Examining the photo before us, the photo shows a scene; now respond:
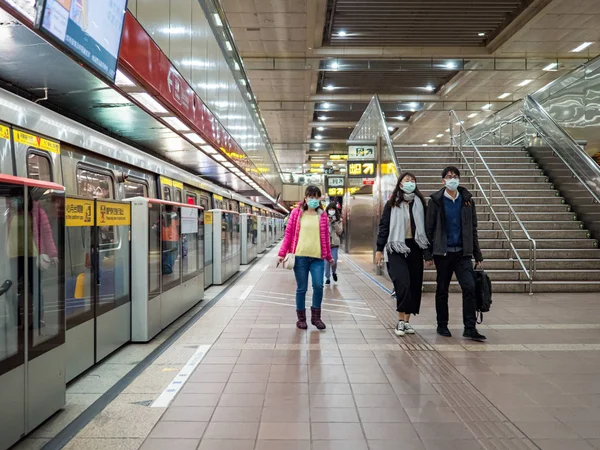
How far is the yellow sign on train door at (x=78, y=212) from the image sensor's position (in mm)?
3477

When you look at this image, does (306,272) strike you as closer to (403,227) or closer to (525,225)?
(403,227)

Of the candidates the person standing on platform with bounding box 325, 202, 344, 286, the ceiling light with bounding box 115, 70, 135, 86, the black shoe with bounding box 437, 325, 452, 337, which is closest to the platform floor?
the black shoe with bounding box 437, 325, 452, 337

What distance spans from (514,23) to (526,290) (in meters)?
10.4

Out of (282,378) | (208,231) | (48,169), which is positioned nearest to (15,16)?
(48,169)

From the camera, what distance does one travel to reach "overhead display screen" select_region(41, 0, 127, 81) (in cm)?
372

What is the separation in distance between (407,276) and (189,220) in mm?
3248

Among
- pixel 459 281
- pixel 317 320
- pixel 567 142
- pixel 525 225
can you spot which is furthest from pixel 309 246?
pixel 567 142

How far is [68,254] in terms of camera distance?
359 centimetres

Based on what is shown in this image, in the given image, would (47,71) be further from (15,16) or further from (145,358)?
(145,358)

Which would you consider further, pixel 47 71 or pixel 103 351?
pixel 47 71

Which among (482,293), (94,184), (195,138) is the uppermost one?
(195,138)

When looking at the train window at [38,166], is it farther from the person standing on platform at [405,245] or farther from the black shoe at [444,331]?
the black shoe at [444,331]

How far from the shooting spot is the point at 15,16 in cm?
332

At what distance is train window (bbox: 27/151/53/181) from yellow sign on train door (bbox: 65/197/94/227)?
1.98ft
